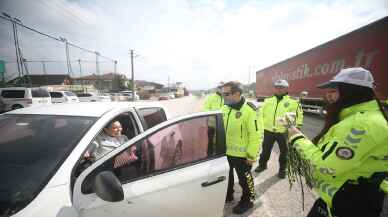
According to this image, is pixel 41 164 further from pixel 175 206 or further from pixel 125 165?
pixel 175 206

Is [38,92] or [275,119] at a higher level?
[38,92]

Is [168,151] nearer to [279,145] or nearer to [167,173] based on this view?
[167,173]

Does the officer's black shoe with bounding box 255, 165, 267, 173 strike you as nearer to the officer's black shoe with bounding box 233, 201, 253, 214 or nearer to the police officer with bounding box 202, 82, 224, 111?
the officer's black shoe with bounding box 233, 201, 253, 214

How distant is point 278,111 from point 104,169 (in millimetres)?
3497

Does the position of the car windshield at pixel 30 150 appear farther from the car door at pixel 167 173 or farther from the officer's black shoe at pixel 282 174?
the officer's black shoe at pixel 282 174

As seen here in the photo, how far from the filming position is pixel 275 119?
3.87 meters

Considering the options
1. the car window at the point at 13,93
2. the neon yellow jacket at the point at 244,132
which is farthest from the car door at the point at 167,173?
the car window at the point at 13,93

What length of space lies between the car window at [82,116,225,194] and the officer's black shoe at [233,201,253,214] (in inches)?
48.8

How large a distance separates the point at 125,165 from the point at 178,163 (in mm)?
466

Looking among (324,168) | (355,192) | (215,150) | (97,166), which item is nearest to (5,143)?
(97,166)

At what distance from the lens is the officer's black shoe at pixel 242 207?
2.64 meters

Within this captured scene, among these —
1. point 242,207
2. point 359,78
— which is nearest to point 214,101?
point 242,207

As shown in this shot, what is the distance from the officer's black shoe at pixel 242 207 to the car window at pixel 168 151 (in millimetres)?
1239

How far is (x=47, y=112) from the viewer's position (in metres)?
2.14
